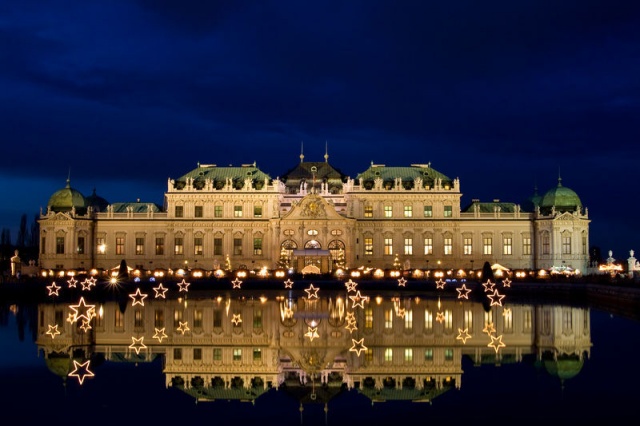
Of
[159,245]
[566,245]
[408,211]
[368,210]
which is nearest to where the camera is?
[566,245]

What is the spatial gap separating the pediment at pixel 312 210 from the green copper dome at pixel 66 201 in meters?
27.9

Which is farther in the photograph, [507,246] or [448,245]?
[507,246]

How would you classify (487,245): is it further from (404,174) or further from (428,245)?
(404,174)

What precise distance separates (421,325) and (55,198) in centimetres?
7567

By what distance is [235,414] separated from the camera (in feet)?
80.0

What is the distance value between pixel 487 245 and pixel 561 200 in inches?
432

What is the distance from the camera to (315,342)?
1539 inches

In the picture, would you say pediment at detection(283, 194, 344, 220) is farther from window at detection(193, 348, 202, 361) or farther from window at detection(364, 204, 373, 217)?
window at detection(193, 348, 202, 361)

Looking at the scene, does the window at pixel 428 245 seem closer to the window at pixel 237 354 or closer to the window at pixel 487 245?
the window at pixel 487 245

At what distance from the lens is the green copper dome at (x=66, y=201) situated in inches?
4269

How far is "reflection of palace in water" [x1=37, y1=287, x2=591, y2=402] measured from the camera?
29.4 metres

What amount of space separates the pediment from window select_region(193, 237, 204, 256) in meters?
12.1

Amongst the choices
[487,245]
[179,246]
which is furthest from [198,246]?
[487,245]

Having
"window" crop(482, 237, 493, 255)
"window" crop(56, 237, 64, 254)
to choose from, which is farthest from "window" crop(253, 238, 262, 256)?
"window" crop(482, 237, 493, 255)
